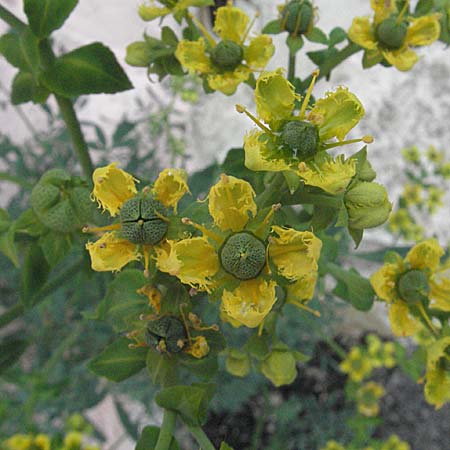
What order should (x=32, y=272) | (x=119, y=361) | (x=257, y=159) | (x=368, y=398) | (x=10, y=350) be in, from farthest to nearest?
(x=368, y=398) → (x=10, y=350) → (x=32, y=272) → (x=119, y=361) → (x=257, y=159)

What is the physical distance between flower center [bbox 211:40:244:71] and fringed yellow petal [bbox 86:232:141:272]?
319mm

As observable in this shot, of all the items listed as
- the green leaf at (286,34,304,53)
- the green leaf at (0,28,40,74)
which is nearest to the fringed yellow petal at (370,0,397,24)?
the green leaf at (286,34,304,53)

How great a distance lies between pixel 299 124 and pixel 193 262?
0.18 m

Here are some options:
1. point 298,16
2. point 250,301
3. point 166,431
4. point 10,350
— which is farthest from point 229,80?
point 10,350

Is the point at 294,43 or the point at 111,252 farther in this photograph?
the point at 294,43

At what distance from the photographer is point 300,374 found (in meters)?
2.06

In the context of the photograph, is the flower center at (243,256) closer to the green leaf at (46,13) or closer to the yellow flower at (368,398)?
the green leaf at (46,13)

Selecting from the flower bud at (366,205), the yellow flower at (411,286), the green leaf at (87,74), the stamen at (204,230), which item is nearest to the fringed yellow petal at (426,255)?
the yellow flower at (411,286)

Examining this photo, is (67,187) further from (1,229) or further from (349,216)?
(349,216)

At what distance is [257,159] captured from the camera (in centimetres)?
53

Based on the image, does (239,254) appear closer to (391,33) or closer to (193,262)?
(193,262)

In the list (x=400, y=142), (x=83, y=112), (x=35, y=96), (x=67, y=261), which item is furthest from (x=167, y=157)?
(x=35, y=96)

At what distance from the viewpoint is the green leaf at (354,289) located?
30.4 inches

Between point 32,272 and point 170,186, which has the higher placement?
point 170,186
